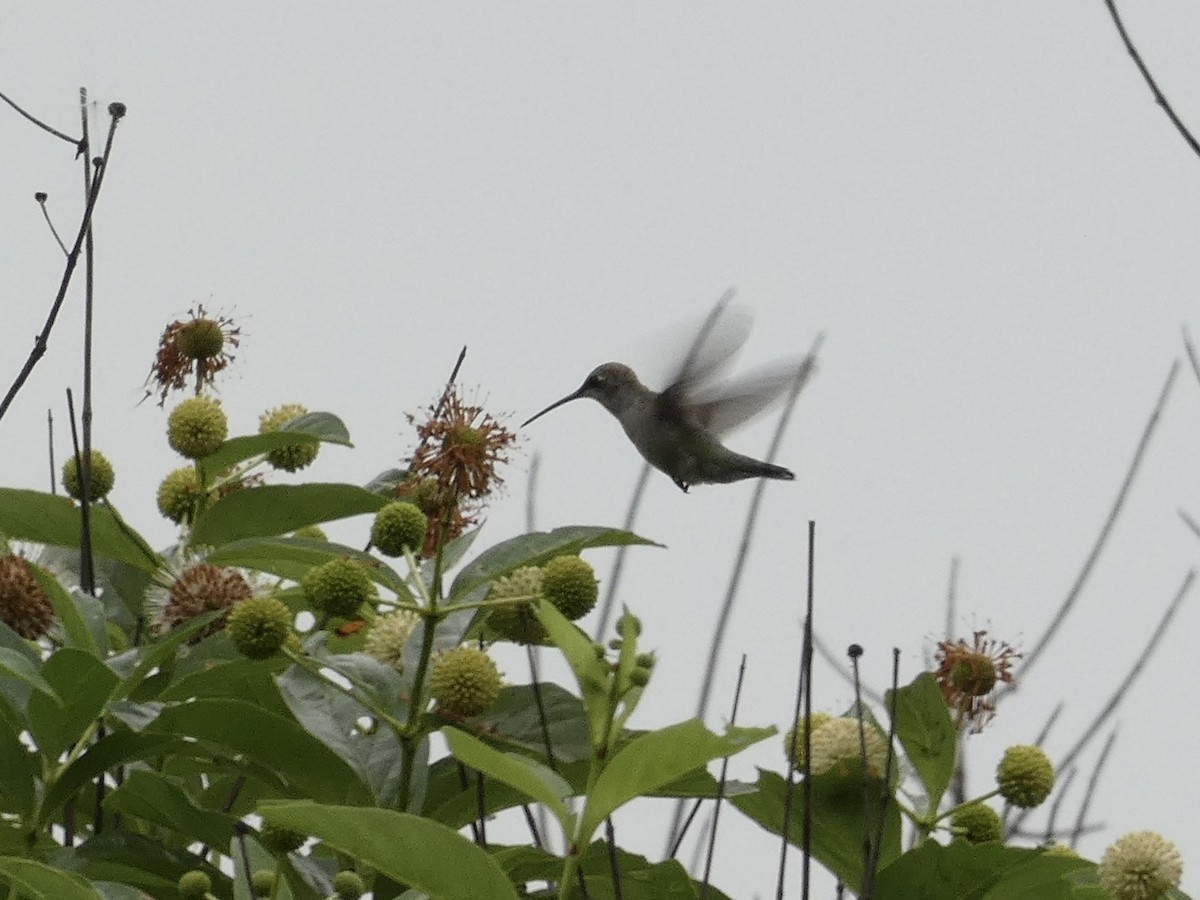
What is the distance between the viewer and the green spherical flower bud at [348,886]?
6.54ft

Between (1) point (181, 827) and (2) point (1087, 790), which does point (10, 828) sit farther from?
(2) point (1087, 790)

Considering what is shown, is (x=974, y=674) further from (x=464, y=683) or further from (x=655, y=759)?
(x=655, y=759)

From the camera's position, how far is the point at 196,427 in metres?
3.11

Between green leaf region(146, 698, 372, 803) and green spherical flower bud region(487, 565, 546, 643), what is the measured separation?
351 mm

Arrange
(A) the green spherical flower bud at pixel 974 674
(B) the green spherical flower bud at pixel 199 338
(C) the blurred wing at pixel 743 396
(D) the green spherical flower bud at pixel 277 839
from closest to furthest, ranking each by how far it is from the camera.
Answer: (D) the green spherical flower bud at pixel 277 839 < (A) the green spherical flower bud at pixel 974 674 < (B) the green spherical flower bud at pixel 199 338 < (C) the blurred wing at pixel 743 396

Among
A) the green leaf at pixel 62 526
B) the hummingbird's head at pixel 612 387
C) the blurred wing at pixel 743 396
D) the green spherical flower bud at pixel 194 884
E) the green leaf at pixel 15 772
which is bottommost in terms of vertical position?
the green spherical flower bud at pixel 194 884

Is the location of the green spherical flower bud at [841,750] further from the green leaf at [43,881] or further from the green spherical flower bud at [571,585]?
the green leaf at [43,881]

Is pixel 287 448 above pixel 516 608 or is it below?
above

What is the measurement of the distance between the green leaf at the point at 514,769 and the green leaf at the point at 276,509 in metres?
1.24

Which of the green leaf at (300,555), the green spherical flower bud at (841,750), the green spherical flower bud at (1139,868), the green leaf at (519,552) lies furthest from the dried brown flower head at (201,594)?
the green spherical flower bud at (1139,868)

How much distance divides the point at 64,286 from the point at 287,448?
730mm

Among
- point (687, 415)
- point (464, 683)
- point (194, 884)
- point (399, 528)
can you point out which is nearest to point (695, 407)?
point (687, 415)

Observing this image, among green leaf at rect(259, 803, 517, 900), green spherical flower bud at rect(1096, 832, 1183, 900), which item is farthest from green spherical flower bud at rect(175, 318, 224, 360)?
green spherical flower bud at rect(1096, 832, 1183, 900)

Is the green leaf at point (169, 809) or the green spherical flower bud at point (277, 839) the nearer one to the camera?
the green leaf at point (169, 809)
